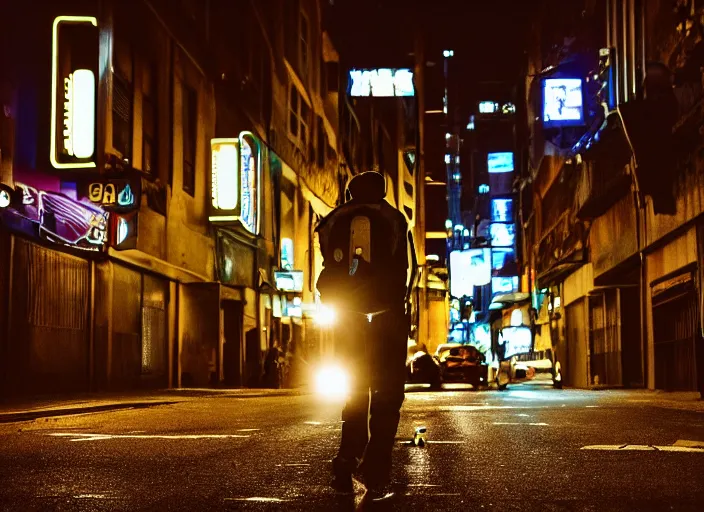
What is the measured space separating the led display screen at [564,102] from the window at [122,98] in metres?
17.3

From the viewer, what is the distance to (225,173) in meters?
30.0

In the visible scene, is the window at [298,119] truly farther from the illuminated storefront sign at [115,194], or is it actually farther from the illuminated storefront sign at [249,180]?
the illuminated storefront sign at [115,194]

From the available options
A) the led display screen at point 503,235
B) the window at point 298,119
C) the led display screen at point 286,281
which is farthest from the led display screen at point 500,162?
the led display screen at point 286,281

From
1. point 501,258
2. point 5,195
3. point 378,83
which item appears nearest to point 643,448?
point 5,195

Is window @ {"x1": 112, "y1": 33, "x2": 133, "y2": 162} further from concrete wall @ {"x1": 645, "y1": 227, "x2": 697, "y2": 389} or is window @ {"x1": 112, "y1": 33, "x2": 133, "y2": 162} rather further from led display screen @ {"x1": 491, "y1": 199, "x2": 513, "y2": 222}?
led display screen @ {"x1": 491, "y1": 199, "x2": 513, "y2": 222}

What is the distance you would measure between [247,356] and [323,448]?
89.9 ft

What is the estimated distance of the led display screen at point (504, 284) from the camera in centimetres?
7731

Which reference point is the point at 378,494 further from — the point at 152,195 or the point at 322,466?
the point at 152,195

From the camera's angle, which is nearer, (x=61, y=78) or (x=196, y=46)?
(x=61, y=78)

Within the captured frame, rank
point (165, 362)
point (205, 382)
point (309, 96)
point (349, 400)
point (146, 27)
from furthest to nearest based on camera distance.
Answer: point (309, 96) → point (205, 382) → point (165, 362) → point (146, 27) → point (349, 400)

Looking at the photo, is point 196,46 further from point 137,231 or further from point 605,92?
point 605,92

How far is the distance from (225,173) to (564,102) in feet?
44.7

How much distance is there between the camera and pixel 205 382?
30016 mm

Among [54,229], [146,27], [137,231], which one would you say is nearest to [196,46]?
[146,27]
